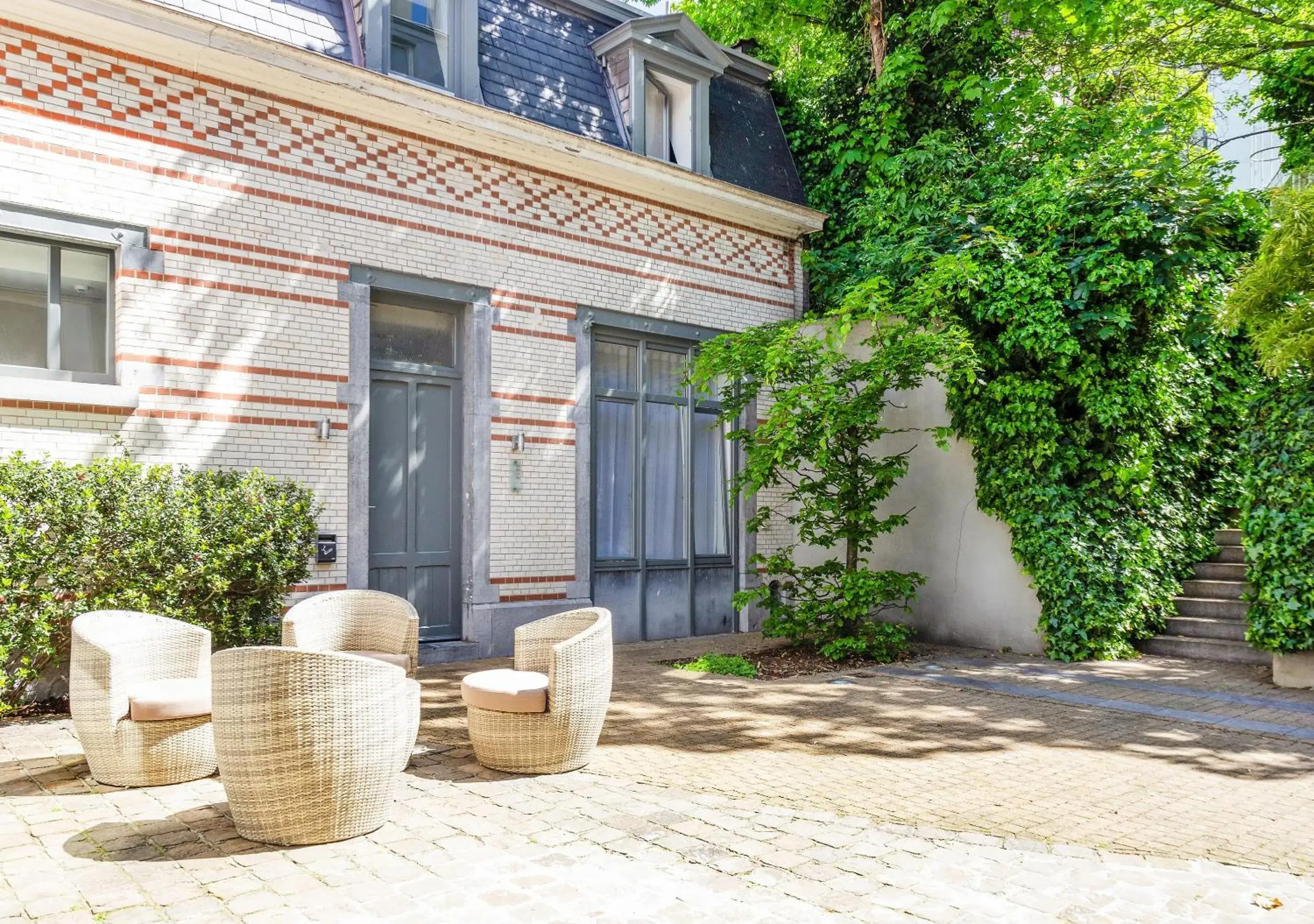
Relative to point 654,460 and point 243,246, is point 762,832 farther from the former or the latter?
point 654,460

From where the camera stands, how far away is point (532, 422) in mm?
9914

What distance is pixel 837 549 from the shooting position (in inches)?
464

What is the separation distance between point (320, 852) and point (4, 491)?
12.5 ft

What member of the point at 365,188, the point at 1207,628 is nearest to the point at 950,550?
the point at 1207,628

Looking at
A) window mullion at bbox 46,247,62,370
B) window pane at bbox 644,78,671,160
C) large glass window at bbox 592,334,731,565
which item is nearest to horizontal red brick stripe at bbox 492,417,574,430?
large glass window at bbox 592,334,731,565

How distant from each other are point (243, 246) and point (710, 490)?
606cm

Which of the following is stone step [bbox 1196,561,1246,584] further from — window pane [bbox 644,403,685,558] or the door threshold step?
the door threshold step

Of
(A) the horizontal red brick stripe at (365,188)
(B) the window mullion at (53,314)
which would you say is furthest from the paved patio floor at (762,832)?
(A) the horizontal red brick stripe at (365,188)

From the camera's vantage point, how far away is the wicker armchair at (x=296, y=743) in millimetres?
4082

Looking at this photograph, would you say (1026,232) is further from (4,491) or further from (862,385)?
(4,491)

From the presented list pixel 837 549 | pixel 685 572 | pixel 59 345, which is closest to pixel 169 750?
pixel 59 345

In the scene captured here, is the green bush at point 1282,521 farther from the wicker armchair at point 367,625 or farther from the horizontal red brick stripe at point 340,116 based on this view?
the wicker armchair at point 367,625

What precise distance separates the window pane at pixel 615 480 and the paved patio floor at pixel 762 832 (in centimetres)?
391

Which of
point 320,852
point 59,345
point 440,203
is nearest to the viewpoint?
point 320,852
